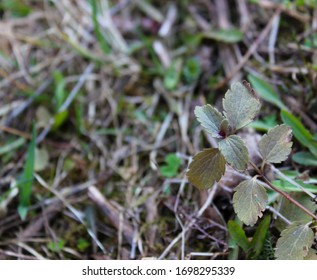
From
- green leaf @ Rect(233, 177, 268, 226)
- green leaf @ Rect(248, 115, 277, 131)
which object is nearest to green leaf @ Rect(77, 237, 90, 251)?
green leaf @ Rect(233, 177, 268, 226)

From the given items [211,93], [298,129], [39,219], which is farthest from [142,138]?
[298,129]

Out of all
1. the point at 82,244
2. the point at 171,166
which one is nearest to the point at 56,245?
the point at 82,244

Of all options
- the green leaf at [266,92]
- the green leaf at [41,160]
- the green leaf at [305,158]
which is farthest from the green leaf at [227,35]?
the green leaf at [41,160]

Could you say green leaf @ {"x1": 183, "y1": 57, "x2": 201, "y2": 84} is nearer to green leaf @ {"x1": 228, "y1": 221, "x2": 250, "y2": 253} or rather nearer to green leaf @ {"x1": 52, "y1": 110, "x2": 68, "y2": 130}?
green leaf @ {"x1": 52, "y1": 110, "x2": 68, "y2": 130}

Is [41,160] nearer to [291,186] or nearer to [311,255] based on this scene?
[291,186]

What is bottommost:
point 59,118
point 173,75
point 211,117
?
point 59,118
